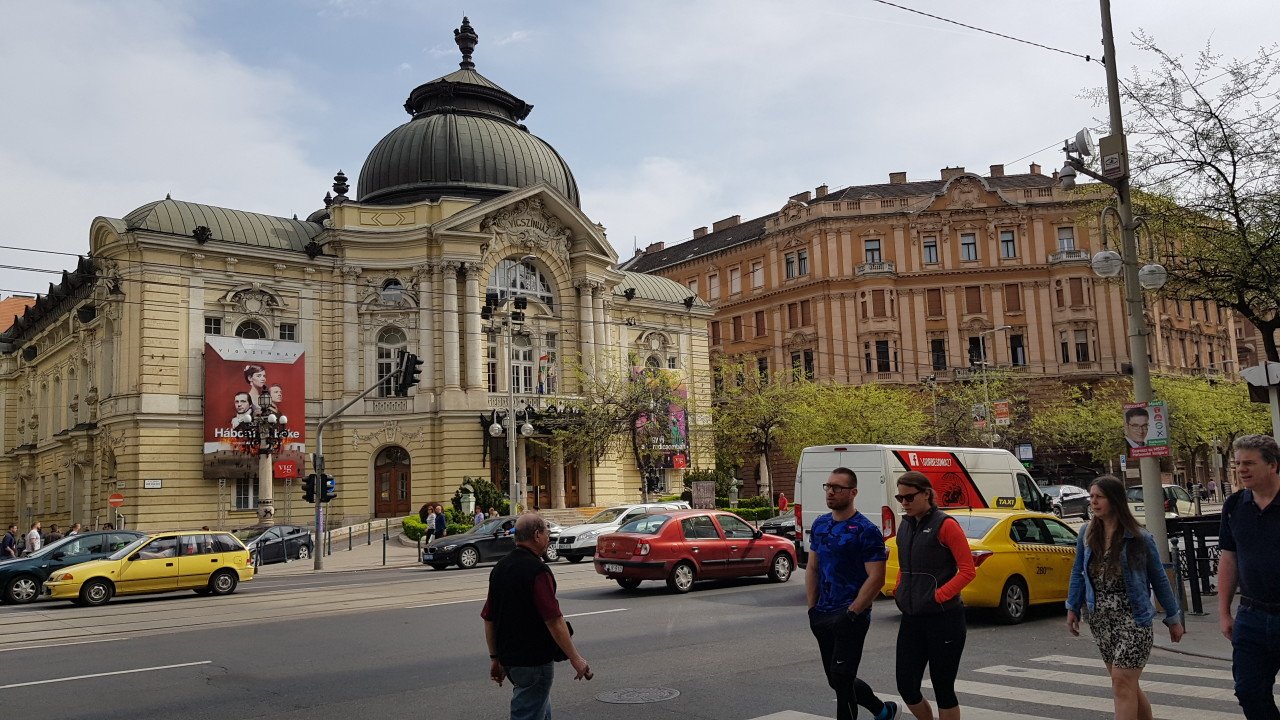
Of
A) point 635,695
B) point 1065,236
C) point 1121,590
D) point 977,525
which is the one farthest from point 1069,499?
point 1121,590

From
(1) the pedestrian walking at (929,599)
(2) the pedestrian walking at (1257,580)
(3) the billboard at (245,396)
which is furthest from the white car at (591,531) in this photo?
(2) the pedestrian walking at (1257,580)

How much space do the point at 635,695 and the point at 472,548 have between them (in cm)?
1965

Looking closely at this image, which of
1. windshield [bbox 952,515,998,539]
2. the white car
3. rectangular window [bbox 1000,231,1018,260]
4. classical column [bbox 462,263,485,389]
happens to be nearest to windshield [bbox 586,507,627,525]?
the white car

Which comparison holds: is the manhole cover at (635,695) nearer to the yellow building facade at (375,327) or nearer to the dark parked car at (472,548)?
the dark parked car at (472,548)

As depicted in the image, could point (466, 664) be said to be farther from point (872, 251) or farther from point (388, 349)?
point (872, 251)

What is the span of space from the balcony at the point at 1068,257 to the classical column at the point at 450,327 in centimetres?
3703

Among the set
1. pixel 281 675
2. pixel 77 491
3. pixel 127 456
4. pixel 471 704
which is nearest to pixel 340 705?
pixel 471 704

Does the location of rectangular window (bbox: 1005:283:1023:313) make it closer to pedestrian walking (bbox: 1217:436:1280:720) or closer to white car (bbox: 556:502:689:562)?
white car (bbox: 556:502:689:562)

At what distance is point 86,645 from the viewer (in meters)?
13.4

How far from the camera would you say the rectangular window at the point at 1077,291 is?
6262 centimetres

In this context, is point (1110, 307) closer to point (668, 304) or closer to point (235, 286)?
point (668, 304)

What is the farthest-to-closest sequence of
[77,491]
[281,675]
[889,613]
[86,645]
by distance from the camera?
[77,491]
[889,613]
[86,645]
[281,675]

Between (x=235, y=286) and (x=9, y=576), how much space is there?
76.8 ft

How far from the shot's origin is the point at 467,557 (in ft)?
92.2
